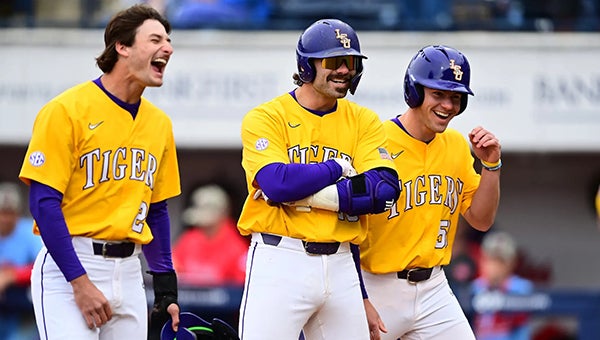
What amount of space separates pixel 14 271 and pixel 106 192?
4714mm

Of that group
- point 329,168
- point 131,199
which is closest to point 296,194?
point 329,168

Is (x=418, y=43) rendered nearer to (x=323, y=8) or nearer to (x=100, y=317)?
(x=323, y=8)

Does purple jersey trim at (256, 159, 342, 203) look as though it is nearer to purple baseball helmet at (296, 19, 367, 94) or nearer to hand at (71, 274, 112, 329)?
purple baseball helmet at (296, 19, 367, 94)

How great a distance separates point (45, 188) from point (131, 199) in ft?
1.40

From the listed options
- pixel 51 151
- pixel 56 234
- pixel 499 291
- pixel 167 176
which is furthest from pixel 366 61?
pixel 56 234

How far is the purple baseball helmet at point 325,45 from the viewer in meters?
5.23

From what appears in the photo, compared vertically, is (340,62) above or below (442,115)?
above

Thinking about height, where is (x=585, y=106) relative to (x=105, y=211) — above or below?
below

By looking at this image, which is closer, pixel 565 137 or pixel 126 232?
pixel 126 232

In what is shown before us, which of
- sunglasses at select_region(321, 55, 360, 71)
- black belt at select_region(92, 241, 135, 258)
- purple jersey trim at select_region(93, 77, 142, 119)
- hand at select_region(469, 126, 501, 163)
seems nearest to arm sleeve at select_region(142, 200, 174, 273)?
black belt at select_region(92, 241, 135, 258)

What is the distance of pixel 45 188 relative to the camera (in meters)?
5.03

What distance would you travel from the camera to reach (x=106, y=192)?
5230mm

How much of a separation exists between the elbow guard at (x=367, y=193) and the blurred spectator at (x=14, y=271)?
5.17 m

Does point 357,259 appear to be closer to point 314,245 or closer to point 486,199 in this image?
point 314,245
